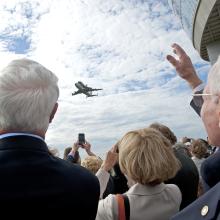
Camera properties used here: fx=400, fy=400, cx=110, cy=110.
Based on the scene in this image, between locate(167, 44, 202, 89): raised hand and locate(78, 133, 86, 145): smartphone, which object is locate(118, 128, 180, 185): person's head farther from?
locate(78, 133, 86, 145): smartphone

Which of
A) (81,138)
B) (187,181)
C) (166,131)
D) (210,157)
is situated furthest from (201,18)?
(210,157)

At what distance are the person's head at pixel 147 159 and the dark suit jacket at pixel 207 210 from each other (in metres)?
1.05

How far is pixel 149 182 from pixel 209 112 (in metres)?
1.01

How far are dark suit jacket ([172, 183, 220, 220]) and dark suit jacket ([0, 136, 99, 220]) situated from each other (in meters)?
0.51

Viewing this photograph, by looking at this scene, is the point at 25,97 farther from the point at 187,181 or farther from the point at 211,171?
the point at 187,181

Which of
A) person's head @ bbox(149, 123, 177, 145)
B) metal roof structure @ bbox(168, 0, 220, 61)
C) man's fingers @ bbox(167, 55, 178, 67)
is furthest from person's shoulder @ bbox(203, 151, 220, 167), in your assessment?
metal roof structure @ bbox(168, 0, 220, 61)

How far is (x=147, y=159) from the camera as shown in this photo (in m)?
2.82

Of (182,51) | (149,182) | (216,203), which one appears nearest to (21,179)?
(216,203)

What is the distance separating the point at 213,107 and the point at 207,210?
0.58m

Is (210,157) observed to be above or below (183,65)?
below

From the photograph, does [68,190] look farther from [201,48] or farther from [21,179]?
[201,48]

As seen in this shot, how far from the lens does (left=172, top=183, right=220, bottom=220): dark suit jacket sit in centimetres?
151

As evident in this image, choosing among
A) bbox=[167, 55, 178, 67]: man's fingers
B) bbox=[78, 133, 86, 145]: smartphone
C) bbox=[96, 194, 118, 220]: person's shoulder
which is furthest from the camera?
bbox=[78, 133, 86, 145]: smartphone

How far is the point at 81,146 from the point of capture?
6.01 m
